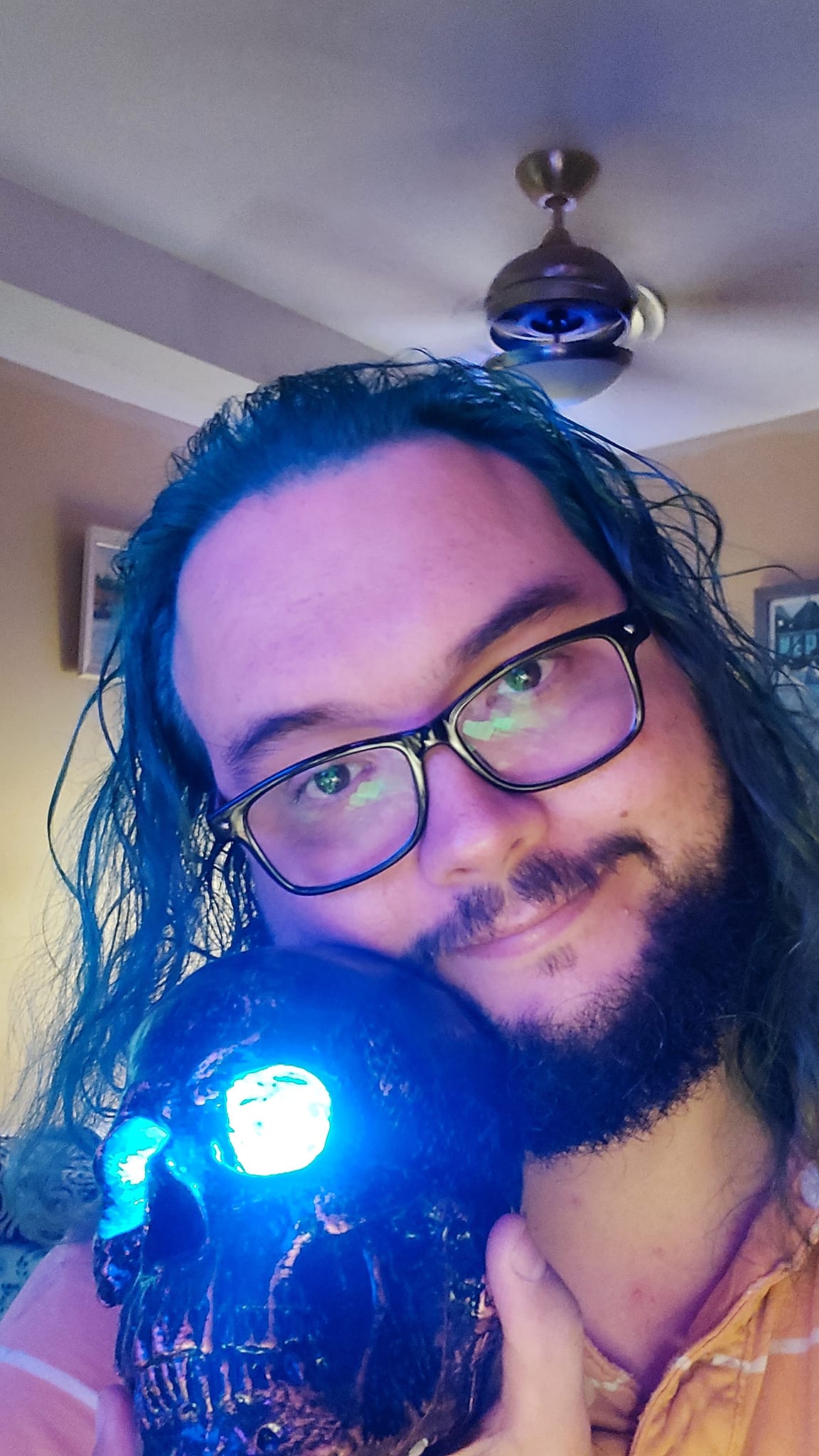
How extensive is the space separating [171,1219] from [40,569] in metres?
2.53

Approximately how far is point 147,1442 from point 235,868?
1.93ft

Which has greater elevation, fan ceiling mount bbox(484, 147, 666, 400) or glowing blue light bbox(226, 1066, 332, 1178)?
fan ceiling mount bbox(484, 147, 666, 400)

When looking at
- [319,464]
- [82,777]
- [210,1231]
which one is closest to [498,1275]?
[210,1231]

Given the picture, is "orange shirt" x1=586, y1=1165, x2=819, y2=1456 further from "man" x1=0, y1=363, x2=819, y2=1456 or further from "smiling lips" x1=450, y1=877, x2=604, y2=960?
"smiling lips" x1=450, y1=877, x2=604, y2=960

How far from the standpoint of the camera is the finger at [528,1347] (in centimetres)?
57

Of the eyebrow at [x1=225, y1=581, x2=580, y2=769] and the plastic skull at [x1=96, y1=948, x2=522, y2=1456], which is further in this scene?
the eyebrow at [x1=225, y1=581, x2=580, y2=769]

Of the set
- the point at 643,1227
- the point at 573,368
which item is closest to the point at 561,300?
the point at 573,368

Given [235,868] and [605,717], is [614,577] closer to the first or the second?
[605,717]

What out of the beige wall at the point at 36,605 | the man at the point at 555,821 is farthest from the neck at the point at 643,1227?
the beige wall at the point at 36,605

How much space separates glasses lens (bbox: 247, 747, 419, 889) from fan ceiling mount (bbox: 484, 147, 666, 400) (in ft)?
4.29

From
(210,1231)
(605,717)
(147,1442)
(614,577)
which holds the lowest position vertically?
(147,1442)

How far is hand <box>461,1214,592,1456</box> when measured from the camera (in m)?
0.57

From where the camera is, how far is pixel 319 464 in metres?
0.93

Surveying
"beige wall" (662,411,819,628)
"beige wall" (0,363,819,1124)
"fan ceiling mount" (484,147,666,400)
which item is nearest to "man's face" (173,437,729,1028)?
"fan ceiling mount" (484,147,666,400)
